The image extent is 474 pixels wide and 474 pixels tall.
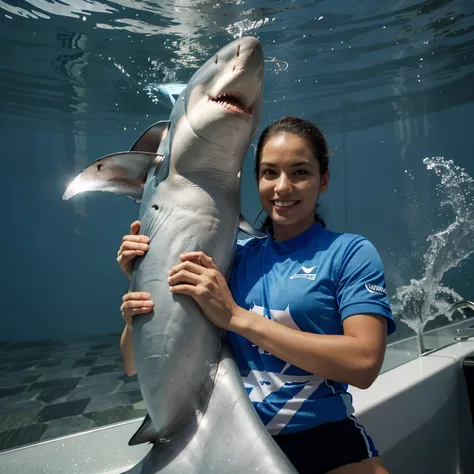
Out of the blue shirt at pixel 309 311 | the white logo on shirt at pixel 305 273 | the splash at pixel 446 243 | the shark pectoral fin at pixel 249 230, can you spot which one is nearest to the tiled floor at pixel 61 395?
the blue shirt at pixel 309 311

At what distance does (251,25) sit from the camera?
349 inches

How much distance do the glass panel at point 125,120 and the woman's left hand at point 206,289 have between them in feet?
2.85

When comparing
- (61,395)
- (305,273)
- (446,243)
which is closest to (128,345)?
(305,273)

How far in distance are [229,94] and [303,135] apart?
0.37m

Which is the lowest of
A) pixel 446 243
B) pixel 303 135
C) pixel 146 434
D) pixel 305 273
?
pixel 446 243

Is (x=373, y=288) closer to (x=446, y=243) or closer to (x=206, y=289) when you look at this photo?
(x=206, y=289)

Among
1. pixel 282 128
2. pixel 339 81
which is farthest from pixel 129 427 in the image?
pixel 339 81

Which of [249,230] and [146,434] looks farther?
[249,230]

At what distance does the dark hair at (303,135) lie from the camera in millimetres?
1621

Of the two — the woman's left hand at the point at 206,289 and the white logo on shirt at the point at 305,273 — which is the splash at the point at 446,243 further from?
the woman's left hand at the point at 206,289

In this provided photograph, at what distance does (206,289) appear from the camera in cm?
136

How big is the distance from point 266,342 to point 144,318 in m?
0.46

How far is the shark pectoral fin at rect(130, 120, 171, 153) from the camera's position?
5.87 feet

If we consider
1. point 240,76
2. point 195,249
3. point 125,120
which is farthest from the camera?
point 125,120
